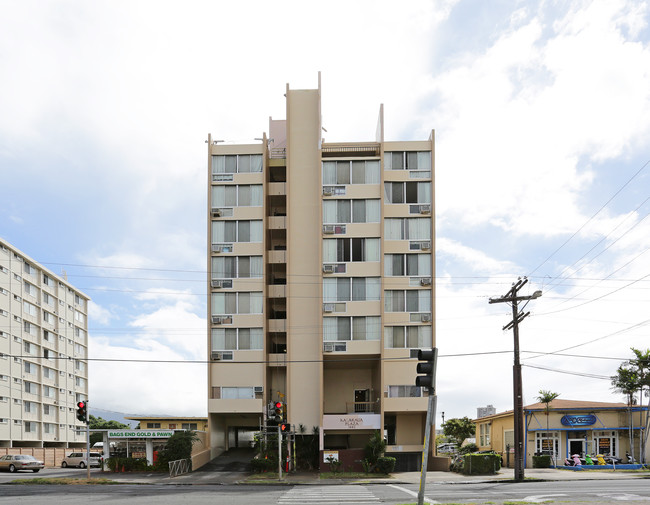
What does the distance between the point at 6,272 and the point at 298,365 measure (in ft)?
126

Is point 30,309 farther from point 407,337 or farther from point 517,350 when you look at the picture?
point 517,350

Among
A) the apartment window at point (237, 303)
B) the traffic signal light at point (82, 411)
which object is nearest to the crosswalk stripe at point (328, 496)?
the traffic signal light at point (82, 411)

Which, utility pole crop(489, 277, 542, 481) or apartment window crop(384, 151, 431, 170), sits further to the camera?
apartment window crop(384, 151, 431, 170)

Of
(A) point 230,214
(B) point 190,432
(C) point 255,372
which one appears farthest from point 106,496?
(A) point 230,214

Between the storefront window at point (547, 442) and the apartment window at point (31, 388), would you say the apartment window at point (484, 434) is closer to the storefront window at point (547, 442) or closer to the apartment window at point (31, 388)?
the storefront window at point (547, 442)

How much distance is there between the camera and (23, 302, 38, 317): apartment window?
75.8 metres

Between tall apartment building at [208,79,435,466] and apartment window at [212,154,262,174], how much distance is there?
73 millimetres

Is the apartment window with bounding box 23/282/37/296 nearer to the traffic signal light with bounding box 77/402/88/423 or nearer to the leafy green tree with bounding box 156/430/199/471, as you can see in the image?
the leafy green tree with bounding box 156/430/199/471

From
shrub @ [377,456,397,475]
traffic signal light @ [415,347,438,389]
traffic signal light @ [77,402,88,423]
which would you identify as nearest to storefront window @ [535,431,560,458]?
shrub @ [377,456,397,475]

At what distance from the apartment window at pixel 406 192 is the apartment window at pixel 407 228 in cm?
137

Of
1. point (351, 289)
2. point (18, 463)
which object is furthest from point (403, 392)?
point (18, 463)

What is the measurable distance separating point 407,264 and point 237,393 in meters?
14.8

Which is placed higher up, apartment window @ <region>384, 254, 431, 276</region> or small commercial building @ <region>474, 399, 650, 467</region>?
apartment window @ <region>384, 254, 431, 276</region>

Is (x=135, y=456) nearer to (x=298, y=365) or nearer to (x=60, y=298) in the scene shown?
(x=298, y=365)
